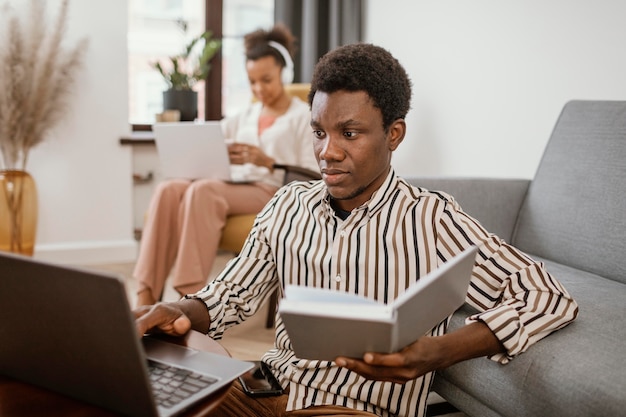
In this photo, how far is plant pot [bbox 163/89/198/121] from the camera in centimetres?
353

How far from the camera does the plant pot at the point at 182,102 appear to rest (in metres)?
3.53

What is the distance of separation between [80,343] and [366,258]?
526 mm

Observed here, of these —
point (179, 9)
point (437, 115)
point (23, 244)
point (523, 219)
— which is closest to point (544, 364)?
point (523, 219)

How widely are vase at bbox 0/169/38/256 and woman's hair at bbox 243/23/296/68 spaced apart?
48.3 inches

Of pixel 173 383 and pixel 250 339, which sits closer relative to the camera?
pixel 173 383

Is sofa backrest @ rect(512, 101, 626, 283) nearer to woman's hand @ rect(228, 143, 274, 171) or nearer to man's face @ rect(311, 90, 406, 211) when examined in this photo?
man's face @ rect(311, 90, 406, 211)

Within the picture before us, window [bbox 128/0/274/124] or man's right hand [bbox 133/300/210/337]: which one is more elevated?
window [bbox 128/0/274/124]

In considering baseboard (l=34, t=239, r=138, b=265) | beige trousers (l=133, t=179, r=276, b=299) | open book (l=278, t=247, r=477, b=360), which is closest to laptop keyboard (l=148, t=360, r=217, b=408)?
open book (l=278, t=247, r=477, b=360)

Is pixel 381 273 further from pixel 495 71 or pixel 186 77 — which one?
pixel 186 77

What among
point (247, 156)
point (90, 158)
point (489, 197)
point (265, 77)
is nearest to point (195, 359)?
point (489, 197)

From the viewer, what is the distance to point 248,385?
1081mm

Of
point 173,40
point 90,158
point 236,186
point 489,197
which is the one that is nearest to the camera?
point 489,197

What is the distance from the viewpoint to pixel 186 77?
11.6ft

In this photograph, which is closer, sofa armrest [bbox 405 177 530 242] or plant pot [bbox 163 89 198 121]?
sofa armrest [bbox 405 177 530 242]
